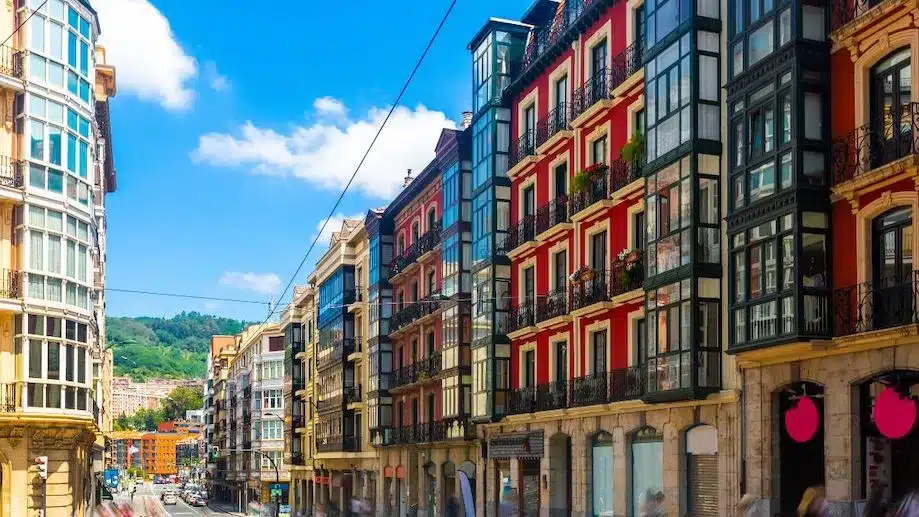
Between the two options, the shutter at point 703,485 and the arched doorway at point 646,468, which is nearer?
the shutter at point 703,485

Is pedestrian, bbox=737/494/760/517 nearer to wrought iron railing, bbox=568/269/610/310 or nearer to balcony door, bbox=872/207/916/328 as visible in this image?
balcony door, bbox=872/207/916/328

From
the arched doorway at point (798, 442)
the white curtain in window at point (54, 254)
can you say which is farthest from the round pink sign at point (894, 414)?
the white curtain in window at point (54, 254)

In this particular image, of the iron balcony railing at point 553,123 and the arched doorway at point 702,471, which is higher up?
the iron balcony railing at point 553,123

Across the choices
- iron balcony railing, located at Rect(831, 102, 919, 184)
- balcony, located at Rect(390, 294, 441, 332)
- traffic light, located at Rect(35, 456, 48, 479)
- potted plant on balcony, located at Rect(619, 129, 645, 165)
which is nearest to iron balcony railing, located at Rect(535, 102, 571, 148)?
potted plant on balcony, located at Rect(619, 129, 645, 165)

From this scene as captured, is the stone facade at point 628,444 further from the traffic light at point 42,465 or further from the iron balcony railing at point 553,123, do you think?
the traffic light at point 42,465

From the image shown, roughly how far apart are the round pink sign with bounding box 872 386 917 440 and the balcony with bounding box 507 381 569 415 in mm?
15517

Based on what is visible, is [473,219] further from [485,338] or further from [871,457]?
[871,457]

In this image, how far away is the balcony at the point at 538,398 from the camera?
37.6 meters

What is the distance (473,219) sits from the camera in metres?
46.0

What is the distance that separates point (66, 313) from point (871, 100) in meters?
25.7

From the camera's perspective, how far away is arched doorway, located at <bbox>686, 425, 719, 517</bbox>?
28.8 metres

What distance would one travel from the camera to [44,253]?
37.5 meters

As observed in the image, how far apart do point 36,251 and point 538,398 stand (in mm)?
16473

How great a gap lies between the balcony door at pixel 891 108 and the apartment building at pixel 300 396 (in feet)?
194
